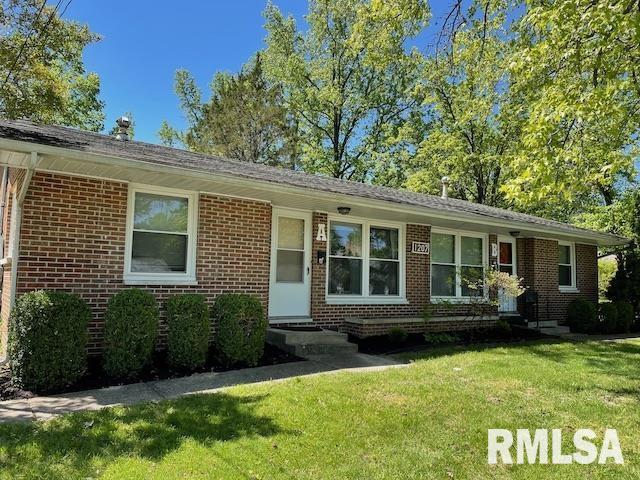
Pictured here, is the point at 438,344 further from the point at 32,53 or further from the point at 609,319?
the point at 32,53

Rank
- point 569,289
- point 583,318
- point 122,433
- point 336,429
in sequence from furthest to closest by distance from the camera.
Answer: point 569,289 → point 583,318 → point 336,429 → point 122,433

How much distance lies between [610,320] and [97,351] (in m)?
13.1

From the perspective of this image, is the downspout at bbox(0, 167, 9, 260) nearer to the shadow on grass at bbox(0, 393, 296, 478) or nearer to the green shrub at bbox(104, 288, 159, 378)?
the green shrub at bbox(104, 288, 159, 378)

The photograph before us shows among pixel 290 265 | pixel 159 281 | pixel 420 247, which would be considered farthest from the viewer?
pixel 420 247

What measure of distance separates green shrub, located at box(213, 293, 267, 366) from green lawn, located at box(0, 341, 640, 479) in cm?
114

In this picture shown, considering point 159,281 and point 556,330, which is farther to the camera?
point 556,330

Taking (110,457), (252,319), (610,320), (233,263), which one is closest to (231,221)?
(233,263)

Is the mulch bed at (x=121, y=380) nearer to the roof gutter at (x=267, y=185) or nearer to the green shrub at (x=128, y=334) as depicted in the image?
the green shrub at (x=128, y=334)

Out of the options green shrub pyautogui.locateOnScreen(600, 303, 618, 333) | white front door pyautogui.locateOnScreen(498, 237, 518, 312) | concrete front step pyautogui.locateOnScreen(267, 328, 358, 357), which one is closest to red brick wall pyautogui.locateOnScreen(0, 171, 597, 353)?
concrete front step pyautogui.locateOnScreen(267, 328, 358, 357)

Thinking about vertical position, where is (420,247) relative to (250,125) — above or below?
below

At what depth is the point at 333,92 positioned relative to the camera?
2547cm

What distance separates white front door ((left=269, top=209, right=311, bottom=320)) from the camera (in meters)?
9.18

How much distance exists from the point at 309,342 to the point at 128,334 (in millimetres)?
3122

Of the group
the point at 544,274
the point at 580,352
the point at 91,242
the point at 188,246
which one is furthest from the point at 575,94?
the point at 544,274
